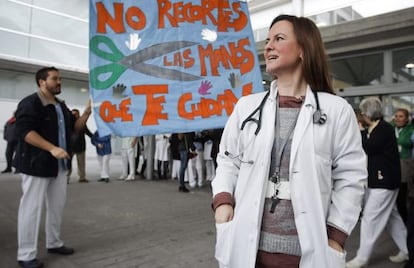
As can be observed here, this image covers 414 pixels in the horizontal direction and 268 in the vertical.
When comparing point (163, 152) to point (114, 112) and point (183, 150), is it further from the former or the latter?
point (114, 112)

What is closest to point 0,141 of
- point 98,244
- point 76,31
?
point 76,31

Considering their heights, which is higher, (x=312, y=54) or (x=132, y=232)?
(x=312, y=54)

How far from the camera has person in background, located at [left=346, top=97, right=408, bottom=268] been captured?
11.2 ft

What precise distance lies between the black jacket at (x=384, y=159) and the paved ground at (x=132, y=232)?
3.18 ft

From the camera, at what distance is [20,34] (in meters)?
14.7

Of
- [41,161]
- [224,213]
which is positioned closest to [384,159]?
[224,213]

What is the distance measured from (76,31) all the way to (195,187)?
12253 mm

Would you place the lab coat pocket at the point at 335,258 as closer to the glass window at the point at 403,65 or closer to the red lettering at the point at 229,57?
the red lettering at the point at 229,57

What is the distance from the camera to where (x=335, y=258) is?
1.27 m

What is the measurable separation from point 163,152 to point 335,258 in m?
8.91

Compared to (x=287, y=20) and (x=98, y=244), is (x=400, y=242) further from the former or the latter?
(x=98, y=244)

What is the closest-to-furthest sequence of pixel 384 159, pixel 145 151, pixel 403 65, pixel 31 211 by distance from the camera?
1. pixel 31 211
2. pixel 384 159
3. pixel 403 65
4. pixel 145 151

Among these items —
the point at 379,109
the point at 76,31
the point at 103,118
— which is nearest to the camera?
the point at 103,118

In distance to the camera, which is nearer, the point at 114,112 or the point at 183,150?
the point at 114,112
